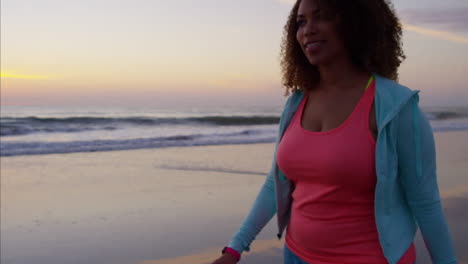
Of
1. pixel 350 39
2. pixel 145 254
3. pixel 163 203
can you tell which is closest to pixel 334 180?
pixel 350 39

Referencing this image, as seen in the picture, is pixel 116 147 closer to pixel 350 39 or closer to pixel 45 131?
pixel 45 131

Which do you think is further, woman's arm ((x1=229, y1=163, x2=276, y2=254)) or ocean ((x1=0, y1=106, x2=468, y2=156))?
ocean ((x1=0, y1=106, x2=468, y2=156))

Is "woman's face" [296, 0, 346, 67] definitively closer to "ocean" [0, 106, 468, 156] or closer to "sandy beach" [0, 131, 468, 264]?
"sandy beach" [0, 131, 468, 264]

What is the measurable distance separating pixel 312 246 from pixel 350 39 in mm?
749

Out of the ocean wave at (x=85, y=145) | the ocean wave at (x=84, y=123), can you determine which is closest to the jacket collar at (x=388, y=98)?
the ocean wave at (x=85, y=145)

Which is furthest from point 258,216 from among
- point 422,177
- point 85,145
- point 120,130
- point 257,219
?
point 120,130

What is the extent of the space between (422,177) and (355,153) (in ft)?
0.74

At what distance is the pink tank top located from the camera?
5.41ft

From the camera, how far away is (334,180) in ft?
5.56

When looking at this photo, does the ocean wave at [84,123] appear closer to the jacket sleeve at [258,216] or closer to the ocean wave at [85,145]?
the ocean wave at [85,145]

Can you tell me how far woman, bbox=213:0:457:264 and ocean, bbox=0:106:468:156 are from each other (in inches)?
467

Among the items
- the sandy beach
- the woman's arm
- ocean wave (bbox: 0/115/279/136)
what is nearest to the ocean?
ocean wave (bbox: 0/115/279/136)

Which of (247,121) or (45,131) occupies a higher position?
(45,131)

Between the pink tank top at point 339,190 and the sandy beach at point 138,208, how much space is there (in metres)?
2.96
